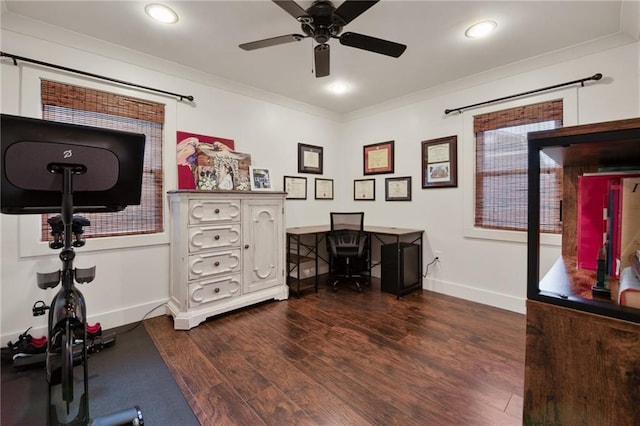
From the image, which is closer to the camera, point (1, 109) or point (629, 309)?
point (629, 309)

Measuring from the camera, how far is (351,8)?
180cm

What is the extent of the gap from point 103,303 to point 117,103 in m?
1.88

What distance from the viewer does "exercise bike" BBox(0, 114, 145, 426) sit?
3.86 feet

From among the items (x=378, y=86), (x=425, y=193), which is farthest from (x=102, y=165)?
(x=425, y=193)

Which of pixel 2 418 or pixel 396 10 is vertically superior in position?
pixel 396 10

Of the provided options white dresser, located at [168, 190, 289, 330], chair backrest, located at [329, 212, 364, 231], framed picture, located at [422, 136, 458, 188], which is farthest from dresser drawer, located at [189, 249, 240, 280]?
framed picture, located at [422, 136, 458, 188]

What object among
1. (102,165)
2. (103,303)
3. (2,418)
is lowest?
(2,418)

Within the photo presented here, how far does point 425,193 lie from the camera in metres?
3.75

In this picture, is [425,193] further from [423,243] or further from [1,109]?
[1,109]

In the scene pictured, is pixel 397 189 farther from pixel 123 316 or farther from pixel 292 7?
pixel 123 316

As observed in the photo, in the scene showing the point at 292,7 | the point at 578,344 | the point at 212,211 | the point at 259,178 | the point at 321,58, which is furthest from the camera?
the point at 259,178

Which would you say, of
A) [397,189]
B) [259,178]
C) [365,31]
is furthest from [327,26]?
[397,189]

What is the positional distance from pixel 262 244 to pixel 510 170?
2.85 m

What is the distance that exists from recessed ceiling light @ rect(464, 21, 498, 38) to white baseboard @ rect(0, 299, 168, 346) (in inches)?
152
